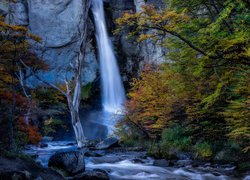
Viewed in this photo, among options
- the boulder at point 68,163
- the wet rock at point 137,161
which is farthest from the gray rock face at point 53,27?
the boulder at point 68,163

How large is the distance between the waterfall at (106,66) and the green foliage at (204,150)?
18.1 metres

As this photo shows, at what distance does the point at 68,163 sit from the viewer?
8711 mm

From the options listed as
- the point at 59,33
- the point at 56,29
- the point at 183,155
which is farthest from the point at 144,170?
the point at 56,29

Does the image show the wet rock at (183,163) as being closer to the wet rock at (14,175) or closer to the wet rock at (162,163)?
the wet rock at (162,163)

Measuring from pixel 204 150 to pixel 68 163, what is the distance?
5.01m

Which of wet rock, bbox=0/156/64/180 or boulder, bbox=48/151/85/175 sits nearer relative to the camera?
wet rock, bbox=0/156/64/180

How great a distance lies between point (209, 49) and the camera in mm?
7859

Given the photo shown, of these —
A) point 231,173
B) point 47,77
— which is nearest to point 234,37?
point 231,173

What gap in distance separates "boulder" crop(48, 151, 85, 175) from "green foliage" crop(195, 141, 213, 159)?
14.7ft

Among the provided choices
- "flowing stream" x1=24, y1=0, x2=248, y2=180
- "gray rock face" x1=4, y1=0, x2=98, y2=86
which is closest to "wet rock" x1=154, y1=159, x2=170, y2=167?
"flowing stream" x1=24, y1=0, x2=248, y2=180

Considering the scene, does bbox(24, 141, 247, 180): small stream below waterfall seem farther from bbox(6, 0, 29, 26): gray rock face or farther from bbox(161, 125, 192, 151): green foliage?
bbox(6, 0, 29, 26): gray rock face

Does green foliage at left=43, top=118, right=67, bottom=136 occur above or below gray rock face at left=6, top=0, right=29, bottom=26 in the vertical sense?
below

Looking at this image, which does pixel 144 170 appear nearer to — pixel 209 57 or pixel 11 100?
pixel 209 57

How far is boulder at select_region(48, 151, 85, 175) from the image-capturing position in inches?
338
